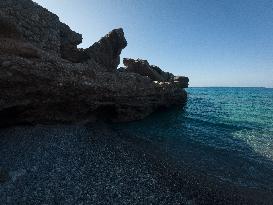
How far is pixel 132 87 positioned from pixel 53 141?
1429 cm

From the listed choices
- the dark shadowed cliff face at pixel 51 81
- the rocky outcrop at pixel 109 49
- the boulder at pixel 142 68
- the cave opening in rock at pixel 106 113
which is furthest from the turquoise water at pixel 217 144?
the boulder at pixel 142 68

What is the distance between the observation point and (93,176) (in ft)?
48.5

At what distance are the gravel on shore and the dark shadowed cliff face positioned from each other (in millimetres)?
2559

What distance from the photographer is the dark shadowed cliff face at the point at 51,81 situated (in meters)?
19.9

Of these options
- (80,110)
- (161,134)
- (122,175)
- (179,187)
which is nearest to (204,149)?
(161,134)

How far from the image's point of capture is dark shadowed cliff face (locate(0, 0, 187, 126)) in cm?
1991

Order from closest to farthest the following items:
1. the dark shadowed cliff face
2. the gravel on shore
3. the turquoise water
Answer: the gravel on shore < the turquoise water < the dark shadowed cliff face

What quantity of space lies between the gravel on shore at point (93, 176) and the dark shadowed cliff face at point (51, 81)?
→ 2559 millimetres

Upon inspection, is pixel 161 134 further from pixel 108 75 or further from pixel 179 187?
pixel 179 187

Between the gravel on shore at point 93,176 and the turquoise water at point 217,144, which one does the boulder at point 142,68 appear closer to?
the turquoise water at point 217,144

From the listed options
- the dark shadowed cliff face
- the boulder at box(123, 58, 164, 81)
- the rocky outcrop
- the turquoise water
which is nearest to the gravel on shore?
the turquoise water

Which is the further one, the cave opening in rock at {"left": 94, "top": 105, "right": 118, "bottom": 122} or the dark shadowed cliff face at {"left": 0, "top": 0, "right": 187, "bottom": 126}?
the cave opening in rock at {"left": 94, "top": 105, "right": 118, "bottom": 122}

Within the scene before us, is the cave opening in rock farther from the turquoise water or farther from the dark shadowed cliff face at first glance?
the turquoise water

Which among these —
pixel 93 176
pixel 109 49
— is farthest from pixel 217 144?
pixel 109 49
